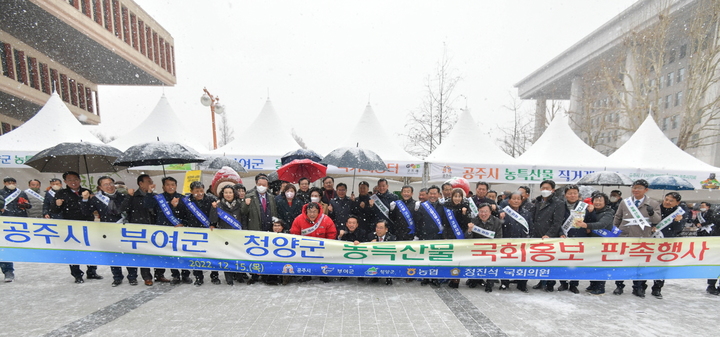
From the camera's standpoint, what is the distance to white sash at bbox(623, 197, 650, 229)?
15.0ft

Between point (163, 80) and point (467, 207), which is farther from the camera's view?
point (163, 80)

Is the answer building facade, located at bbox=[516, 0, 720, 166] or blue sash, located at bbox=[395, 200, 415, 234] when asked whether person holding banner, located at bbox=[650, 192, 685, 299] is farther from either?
building facade, located at bbox=[516, 0, 720, 166]

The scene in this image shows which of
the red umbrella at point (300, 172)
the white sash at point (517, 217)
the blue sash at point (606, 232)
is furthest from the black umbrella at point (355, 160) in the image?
the blue sash at point (606, 232)

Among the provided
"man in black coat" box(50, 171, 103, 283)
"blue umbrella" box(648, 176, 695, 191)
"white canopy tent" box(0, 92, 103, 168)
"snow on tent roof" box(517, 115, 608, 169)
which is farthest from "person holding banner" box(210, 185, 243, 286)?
"blue umbrella" box(648, 176, 695, 191)

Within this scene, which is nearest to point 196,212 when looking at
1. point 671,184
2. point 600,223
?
point 600,223

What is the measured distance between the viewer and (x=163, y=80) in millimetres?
30484

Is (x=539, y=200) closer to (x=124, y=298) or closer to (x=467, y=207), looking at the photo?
(x=467, y=207)

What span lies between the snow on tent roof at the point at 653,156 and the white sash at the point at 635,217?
571 cm

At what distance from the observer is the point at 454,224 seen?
15.4ft

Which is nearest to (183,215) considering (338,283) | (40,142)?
(338,283)

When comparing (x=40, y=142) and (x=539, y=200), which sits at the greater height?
(x=40, y=142)

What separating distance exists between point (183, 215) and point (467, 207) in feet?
13.4

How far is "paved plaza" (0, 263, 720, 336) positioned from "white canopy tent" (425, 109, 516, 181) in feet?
15.5

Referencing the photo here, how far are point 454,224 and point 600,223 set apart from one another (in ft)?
6.30
